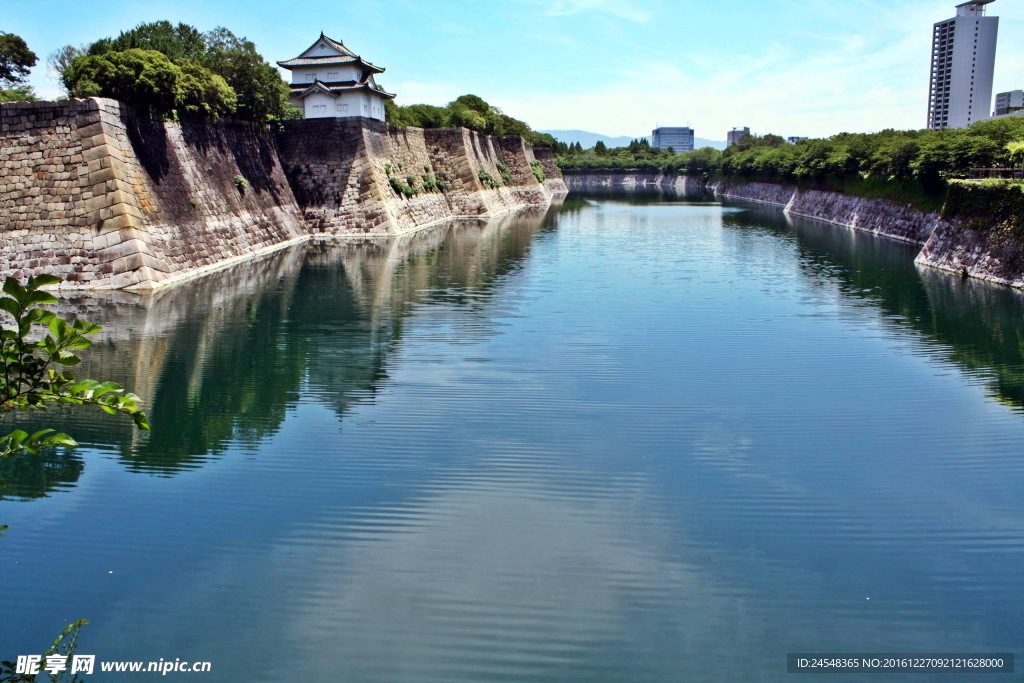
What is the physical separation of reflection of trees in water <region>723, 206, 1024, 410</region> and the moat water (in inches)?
5.9

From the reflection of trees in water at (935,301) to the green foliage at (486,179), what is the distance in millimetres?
21983

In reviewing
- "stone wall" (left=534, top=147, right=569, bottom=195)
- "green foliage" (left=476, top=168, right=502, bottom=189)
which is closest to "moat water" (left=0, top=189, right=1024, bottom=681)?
"green foliage" (left=476, top=168, right=502, bottom=189)

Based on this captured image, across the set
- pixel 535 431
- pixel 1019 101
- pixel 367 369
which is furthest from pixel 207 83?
pixel 1019 101

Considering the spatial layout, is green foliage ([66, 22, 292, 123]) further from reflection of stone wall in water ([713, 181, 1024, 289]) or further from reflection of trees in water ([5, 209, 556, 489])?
reflection of stone wall in water ([713, 181, 1024, 289])

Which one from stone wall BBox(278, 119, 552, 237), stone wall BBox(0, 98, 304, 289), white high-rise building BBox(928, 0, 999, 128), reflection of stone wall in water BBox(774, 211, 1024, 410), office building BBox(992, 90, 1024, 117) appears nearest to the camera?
reflection of stone wall in water BBox(774, 211, 1024, 410)

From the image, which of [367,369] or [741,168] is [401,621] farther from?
[741,168]

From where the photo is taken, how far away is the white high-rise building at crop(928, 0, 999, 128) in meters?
129

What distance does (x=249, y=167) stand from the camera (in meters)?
30.5

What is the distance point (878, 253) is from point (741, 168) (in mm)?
48863

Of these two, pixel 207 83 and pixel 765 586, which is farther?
pixel 207 83

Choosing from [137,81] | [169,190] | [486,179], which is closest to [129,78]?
[137,81]

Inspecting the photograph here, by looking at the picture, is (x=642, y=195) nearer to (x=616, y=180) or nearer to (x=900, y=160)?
(x=616, y=180)

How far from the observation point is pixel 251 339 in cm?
1515

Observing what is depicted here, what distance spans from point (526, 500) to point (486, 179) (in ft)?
148
